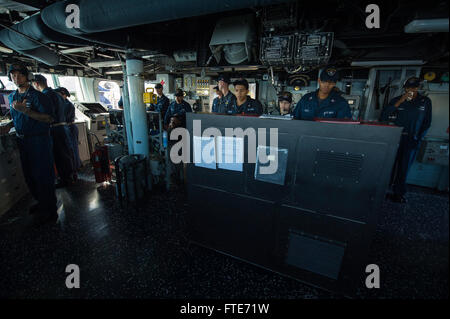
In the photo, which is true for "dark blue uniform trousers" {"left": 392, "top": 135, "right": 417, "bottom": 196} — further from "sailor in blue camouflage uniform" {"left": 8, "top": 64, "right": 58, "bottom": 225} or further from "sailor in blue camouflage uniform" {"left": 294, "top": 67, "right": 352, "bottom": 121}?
"sailor in blue camouflage uniform" {"left": 8, "top": 64, "right": 58, "bottom": 225}

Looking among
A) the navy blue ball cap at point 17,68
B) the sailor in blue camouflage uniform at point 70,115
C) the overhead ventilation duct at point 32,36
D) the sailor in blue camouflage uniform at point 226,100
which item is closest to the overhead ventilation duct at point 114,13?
the overhead ventilation duct at point 32,36

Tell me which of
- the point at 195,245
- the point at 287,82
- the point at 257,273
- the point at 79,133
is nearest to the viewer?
the point at 257,273

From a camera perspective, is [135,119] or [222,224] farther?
[135,119]

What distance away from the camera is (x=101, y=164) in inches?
151

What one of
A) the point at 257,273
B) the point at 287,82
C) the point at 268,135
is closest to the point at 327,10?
the point at 268,135

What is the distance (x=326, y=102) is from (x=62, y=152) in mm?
4453

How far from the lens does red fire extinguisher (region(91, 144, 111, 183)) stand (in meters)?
3.75

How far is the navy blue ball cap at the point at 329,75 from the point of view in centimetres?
221

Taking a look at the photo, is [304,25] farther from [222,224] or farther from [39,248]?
[39,248]

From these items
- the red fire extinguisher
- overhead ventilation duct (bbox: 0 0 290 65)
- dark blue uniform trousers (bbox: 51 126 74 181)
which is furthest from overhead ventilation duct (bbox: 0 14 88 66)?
the red fire extinguisher

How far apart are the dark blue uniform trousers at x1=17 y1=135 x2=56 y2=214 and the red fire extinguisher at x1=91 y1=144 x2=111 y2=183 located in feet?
3.31

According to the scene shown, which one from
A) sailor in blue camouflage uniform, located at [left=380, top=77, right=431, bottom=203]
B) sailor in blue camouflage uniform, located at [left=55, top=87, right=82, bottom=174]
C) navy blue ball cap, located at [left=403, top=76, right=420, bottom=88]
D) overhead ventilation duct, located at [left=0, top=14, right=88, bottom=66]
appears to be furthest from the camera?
sailor in blue camouflage uniform, located at [left=55, top=87, right=82, bottom=174]

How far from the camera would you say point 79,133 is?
5004mm

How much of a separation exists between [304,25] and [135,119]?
9.15ft
